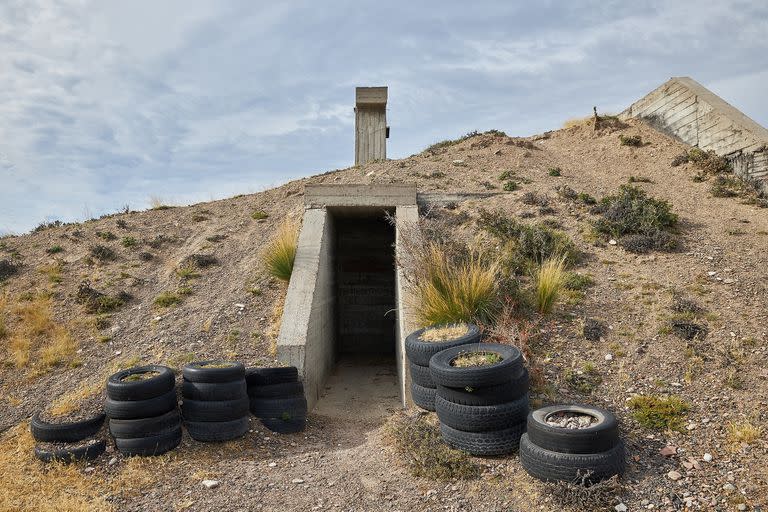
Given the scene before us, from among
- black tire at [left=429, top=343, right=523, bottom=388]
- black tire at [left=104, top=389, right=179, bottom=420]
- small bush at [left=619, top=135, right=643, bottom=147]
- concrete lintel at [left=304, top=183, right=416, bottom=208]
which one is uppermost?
small bush at [left=619, top=135, right=643, bottom=147]

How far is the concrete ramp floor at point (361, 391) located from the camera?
901 centimetres

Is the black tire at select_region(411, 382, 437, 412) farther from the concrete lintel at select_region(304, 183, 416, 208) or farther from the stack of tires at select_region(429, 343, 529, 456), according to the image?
the concrete lintel at select_region(304, 183, 416, 208)

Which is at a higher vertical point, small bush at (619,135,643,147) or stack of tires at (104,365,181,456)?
small bush at (619,135,643,147)

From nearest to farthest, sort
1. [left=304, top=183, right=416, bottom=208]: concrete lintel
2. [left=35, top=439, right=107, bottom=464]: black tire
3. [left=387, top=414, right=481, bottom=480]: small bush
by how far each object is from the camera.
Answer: [left=387, top=414, right=481, bottom=480]: small bush < [left=35, top=439, right=107, bottom=464]: black tire < [left=304, top=183, right=416, bottom=208]: concrete lintel

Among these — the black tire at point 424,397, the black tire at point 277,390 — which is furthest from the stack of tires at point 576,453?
the black tire at point 277,390

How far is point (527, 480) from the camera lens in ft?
17.5

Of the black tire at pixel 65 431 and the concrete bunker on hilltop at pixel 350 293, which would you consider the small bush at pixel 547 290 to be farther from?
the black tire at pixel 65 431

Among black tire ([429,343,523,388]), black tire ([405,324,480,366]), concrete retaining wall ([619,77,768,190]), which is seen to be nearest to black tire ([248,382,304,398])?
black tire ([405,324,480,366])

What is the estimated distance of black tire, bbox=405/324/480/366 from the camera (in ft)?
22.5

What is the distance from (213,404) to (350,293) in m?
7.34

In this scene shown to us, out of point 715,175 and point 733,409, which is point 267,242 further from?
point 715,175

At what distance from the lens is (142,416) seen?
22.0 ft

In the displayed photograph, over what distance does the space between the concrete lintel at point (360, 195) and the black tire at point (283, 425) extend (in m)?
5.45

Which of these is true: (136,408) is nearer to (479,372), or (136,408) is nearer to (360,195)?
(479,372)
